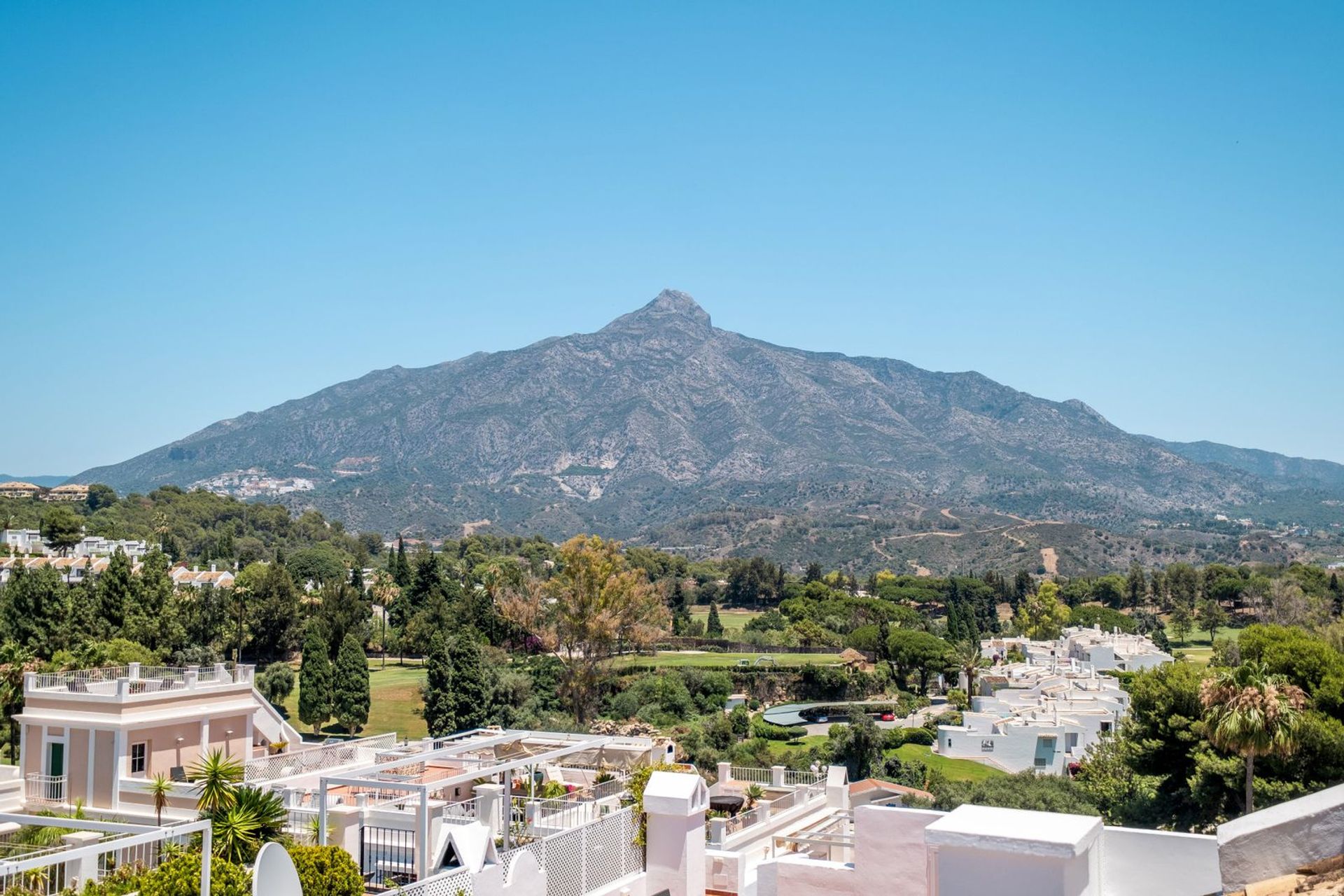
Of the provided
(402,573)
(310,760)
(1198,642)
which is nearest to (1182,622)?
(1198,642)

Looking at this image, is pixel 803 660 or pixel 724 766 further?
pixel 803 660

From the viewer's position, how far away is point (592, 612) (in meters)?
49.0

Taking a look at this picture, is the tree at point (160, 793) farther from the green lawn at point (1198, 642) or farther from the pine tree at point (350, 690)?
the green lawn at point (1198, 642)

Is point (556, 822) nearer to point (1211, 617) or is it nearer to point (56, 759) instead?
point (56, 759)

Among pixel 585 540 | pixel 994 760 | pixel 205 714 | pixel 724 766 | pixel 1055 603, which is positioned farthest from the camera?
pixel 1055 603

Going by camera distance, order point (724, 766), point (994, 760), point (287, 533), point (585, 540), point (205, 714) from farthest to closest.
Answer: point (287, 533) < point (994, 760) < point (585, 540) < point (724, 766) < point (205, 714)

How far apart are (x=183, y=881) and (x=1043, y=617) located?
101302 millimetres

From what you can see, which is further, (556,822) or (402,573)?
(402,573)

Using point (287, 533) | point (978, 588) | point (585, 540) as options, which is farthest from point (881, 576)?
point (585, 540)

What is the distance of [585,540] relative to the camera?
161 ft

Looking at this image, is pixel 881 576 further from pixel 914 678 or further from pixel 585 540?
pixel 585 540

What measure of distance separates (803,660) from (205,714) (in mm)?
53893

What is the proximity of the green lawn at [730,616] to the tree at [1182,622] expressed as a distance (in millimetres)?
34710

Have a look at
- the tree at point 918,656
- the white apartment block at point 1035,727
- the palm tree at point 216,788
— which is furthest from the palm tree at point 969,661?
the palm tree at point 216,788
